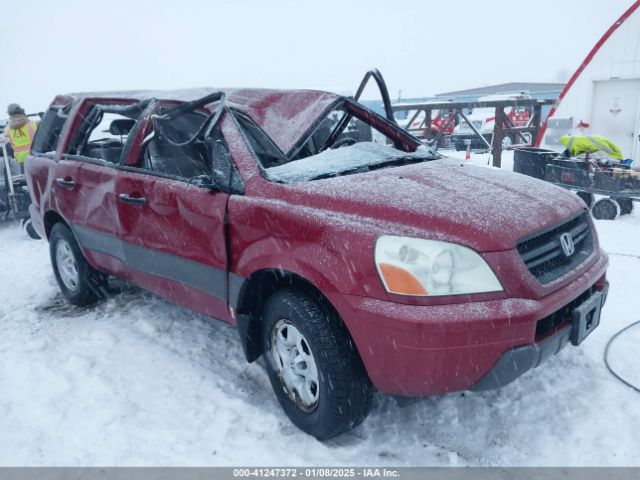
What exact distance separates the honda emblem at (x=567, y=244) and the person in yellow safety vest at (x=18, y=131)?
26.2 ft

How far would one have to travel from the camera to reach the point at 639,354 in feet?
11.3

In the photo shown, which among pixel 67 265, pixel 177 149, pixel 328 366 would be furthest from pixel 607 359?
pixel 67 265

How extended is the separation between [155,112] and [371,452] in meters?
2.69

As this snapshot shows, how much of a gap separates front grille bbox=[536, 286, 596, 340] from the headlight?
360 millimetres

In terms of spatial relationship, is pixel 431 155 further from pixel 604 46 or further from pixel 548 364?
pixel 604 46

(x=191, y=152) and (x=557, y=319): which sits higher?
(x=191, y=152)

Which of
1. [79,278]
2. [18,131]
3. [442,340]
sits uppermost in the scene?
[18,131]

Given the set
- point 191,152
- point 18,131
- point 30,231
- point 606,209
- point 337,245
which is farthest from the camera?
point 18,131

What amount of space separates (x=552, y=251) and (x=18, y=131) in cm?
820

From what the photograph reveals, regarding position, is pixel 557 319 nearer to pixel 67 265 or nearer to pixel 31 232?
pixel 67 265

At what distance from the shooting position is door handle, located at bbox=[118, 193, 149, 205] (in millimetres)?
3504

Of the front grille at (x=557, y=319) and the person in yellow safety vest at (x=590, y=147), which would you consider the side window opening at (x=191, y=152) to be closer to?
the front grille at (x=557, y=319)

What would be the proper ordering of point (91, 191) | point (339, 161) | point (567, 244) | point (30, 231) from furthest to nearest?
point (30, 231) → point (91, 191) → point (339, 161) → point (567, 244)

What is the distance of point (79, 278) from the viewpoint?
4605 mm
